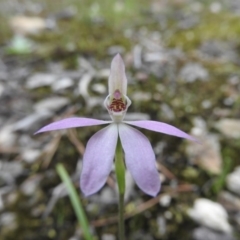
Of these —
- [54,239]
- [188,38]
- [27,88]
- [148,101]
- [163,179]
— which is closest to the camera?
[54,239]

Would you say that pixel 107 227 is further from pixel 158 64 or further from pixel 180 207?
pixel 158 64

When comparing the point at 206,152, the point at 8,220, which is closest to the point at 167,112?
the point at 206,152

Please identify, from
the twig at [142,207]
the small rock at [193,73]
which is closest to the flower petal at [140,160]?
the twig at [142,207]

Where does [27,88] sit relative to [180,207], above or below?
above

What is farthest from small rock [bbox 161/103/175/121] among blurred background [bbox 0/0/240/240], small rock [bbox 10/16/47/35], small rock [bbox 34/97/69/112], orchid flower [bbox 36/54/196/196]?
small rock [bbox 10/16/47/35]

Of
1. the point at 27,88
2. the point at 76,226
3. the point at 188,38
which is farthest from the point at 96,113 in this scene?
the point at 188,38

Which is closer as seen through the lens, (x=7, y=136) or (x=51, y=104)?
(x=7, y=136)

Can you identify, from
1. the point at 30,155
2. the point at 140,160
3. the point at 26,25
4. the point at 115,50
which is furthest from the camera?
the point at 26,25

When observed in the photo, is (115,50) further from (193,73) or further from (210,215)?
(210,215)
